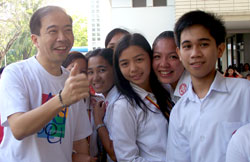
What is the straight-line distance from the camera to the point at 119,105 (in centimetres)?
200

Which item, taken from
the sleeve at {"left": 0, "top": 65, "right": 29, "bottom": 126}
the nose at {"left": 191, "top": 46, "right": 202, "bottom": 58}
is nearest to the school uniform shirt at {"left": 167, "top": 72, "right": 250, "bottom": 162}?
the nose at {"left": 191, "top": 46, "right": 202, "bottom": 58}

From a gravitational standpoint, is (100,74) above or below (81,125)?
above

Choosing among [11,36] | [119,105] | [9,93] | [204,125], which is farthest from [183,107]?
[11,36]

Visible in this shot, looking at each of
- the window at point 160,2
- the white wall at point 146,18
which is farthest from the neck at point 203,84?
the window at point 160,2

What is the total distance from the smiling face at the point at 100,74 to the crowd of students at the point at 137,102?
31 cm

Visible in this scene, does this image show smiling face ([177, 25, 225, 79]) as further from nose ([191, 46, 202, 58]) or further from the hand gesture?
the hand gesture

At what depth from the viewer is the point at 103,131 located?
7.22 feet

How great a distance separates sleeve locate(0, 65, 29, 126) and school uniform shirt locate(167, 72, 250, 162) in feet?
3.63

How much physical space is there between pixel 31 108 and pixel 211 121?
4.06 feet

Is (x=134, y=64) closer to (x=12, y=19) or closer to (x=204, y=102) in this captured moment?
(x=204, y=102)

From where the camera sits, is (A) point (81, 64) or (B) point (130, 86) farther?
(A) point (81, 64)

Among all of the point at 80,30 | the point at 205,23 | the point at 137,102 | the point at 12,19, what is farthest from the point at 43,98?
the point at 80,30

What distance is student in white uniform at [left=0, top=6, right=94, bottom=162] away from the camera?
1.47 meters

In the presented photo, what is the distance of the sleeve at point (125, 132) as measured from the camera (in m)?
1.89
